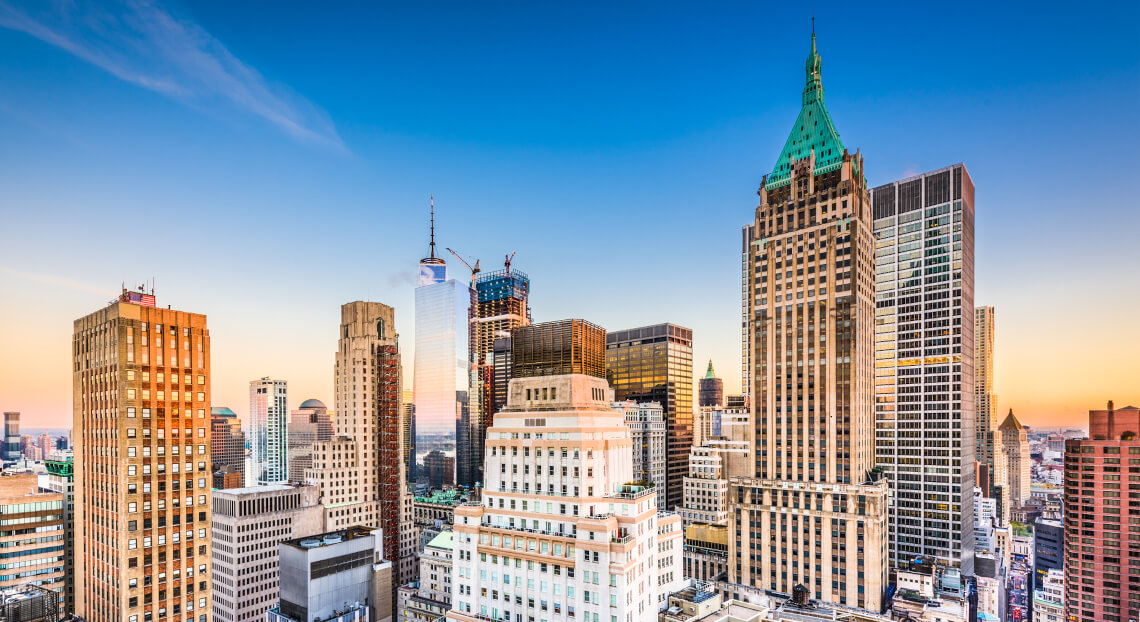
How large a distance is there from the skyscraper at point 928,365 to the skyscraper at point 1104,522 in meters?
23.9

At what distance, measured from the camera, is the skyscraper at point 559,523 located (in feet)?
286

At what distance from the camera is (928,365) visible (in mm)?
177125

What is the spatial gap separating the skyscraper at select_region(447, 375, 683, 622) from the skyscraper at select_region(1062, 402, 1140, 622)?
127 metres

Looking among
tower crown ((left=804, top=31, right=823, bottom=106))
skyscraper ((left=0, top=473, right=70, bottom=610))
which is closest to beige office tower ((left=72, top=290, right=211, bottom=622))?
skyscraper ((left=0, top=473, right=70, bottom=610))

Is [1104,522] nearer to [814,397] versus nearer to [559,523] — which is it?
[814,397]

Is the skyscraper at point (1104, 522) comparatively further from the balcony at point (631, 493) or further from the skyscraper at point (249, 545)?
the skyscraper at point (249, 545)

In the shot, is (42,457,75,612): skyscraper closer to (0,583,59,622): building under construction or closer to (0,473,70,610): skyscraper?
(0,473,70,610): skyscraper

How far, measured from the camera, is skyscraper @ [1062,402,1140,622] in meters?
149

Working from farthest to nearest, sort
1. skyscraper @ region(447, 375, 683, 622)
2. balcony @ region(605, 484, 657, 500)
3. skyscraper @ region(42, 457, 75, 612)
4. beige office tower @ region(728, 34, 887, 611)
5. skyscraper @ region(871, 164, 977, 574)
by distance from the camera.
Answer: skyscraper @ region(871, 164, 977, 574), beige office tower @ region(728, 34, 887, 611), skyscraper @ region(42, 457, 75, 612), balcony @ region(605, 484, 657, 500), skyscraper @ region(447, 375, 683, 622)

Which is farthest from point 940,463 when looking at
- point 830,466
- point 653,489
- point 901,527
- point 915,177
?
point 653,489

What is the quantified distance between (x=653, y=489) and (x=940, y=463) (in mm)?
118263

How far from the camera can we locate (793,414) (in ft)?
483

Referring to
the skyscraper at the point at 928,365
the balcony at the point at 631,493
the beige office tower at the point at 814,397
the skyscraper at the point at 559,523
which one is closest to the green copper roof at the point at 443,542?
the skyscraper at the point at 559,523

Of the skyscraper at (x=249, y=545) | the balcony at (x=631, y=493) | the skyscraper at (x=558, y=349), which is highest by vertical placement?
the skyscraper at (x=558, y=349)
